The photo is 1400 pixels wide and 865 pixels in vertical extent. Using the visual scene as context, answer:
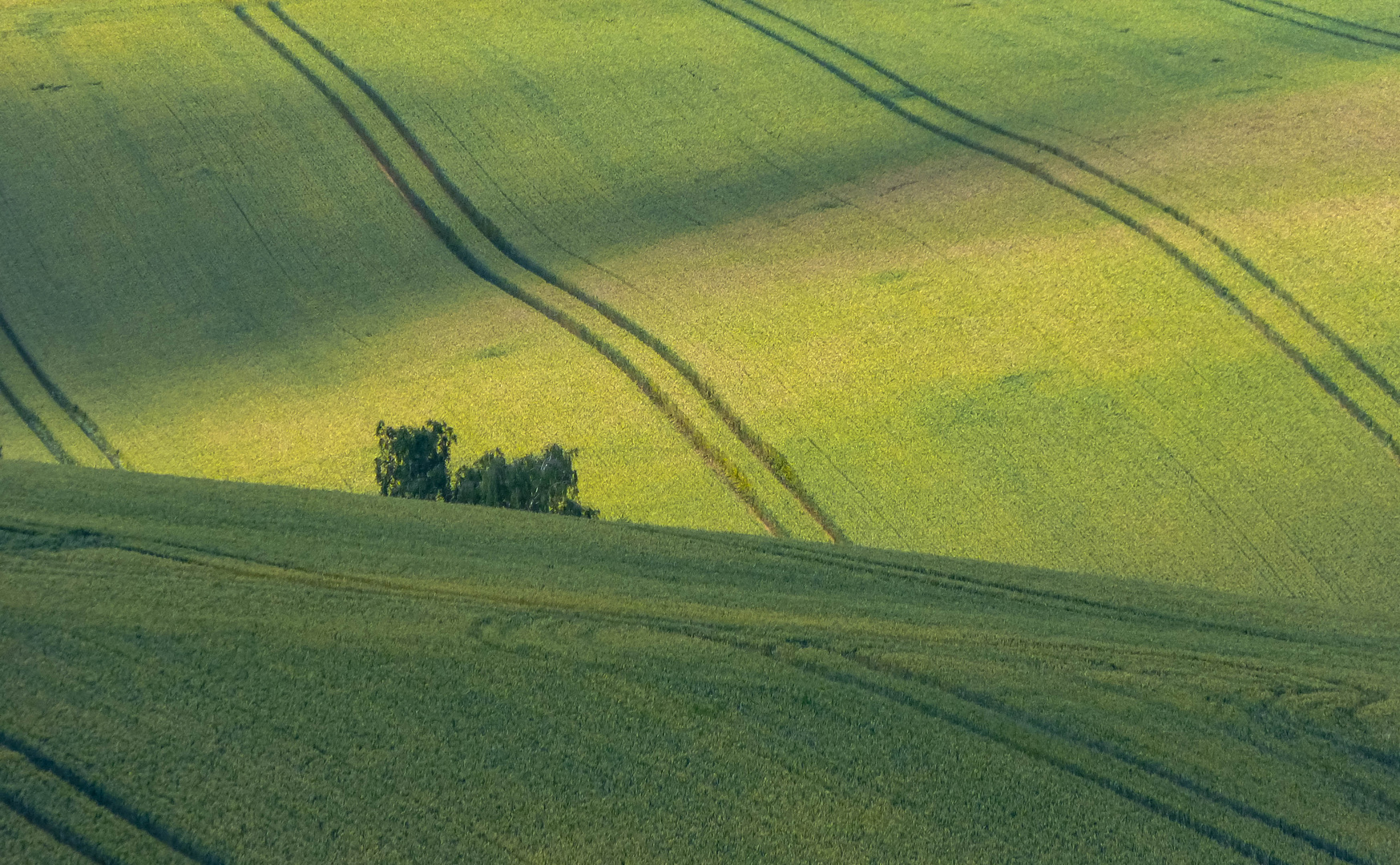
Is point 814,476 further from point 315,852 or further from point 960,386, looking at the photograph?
point 315,852

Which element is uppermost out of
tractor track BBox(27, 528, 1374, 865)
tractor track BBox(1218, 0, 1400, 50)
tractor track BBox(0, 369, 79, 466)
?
tractor track BBox(1218, 0, 1400, 50)

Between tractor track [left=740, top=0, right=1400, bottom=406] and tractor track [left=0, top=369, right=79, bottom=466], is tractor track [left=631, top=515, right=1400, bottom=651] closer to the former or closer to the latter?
tractor track [left=740, top=0, right=1400, bottom=406]

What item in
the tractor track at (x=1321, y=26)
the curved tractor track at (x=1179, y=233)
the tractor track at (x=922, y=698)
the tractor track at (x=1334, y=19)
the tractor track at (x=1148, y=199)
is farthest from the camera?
the tractor track at (x=1334, y=19)

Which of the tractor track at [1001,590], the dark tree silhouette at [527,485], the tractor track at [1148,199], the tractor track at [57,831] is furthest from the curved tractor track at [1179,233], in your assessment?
the tractor track at [57,831]

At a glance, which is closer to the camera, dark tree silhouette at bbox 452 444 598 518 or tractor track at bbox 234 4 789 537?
dark tree silhouette at bbox 452 444 598 518

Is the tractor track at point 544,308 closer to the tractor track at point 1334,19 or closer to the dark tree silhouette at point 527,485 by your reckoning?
the dark tree silhouette at point 527,485

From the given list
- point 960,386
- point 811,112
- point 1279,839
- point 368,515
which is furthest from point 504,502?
point 811,112

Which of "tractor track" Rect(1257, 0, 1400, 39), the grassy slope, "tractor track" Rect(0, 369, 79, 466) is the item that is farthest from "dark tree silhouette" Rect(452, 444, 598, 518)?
"tractor track" Rect(1257, 0, 1400, 39)

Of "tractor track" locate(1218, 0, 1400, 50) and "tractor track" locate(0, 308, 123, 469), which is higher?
"tractor track" locate(1218, 0, 1400, 50)
